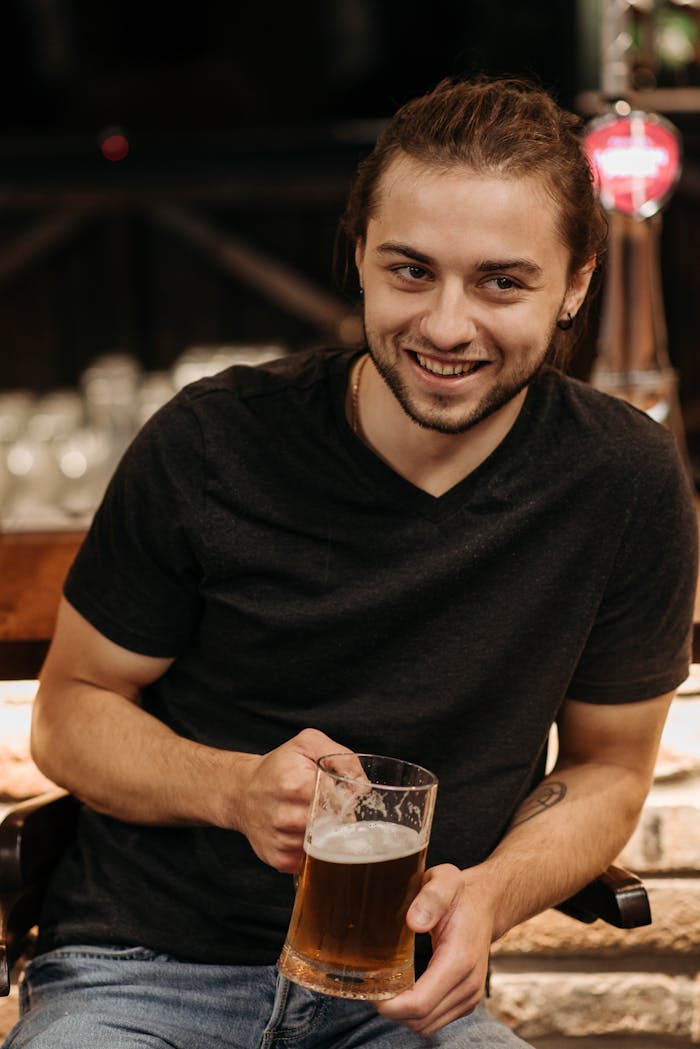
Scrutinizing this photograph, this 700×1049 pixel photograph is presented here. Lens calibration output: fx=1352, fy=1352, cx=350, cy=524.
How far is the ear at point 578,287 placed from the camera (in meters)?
1.57

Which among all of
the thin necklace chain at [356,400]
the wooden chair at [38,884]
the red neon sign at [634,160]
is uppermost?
the red neon sign at [634,160]

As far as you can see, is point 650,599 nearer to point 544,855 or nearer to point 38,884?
point 544,855

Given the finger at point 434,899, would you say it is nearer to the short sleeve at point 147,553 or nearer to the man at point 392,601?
the man at point 392,601

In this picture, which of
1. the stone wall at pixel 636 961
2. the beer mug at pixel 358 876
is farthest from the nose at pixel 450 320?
the stone wall at pixel 636 961

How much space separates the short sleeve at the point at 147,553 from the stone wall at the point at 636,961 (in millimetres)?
755

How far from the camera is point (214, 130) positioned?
5.79 metres

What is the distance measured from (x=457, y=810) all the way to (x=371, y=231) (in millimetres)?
650

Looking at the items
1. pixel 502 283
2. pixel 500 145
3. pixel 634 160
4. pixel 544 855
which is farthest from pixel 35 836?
pixel 634 160

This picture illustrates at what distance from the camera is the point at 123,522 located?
1515 millimetres

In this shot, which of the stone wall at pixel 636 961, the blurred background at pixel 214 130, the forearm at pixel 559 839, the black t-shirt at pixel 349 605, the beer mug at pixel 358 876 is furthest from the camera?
the blurred background at pixel 214 130

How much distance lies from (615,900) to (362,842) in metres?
0.41

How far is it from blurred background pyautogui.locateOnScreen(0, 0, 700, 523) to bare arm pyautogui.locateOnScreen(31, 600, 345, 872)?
3.48 m

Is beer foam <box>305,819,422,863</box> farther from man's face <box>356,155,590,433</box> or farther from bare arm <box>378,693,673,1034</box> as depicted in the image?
man's face <box>356,155,590,433</box>

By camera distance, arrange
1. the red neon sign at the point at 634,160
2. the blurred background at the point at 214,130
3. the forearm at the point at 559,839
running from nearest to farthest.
Answer: 1. the forearm at the point at 559,839
2. the red neon sign at the point at 634,160
3. the blurred background at the point at 214,130
